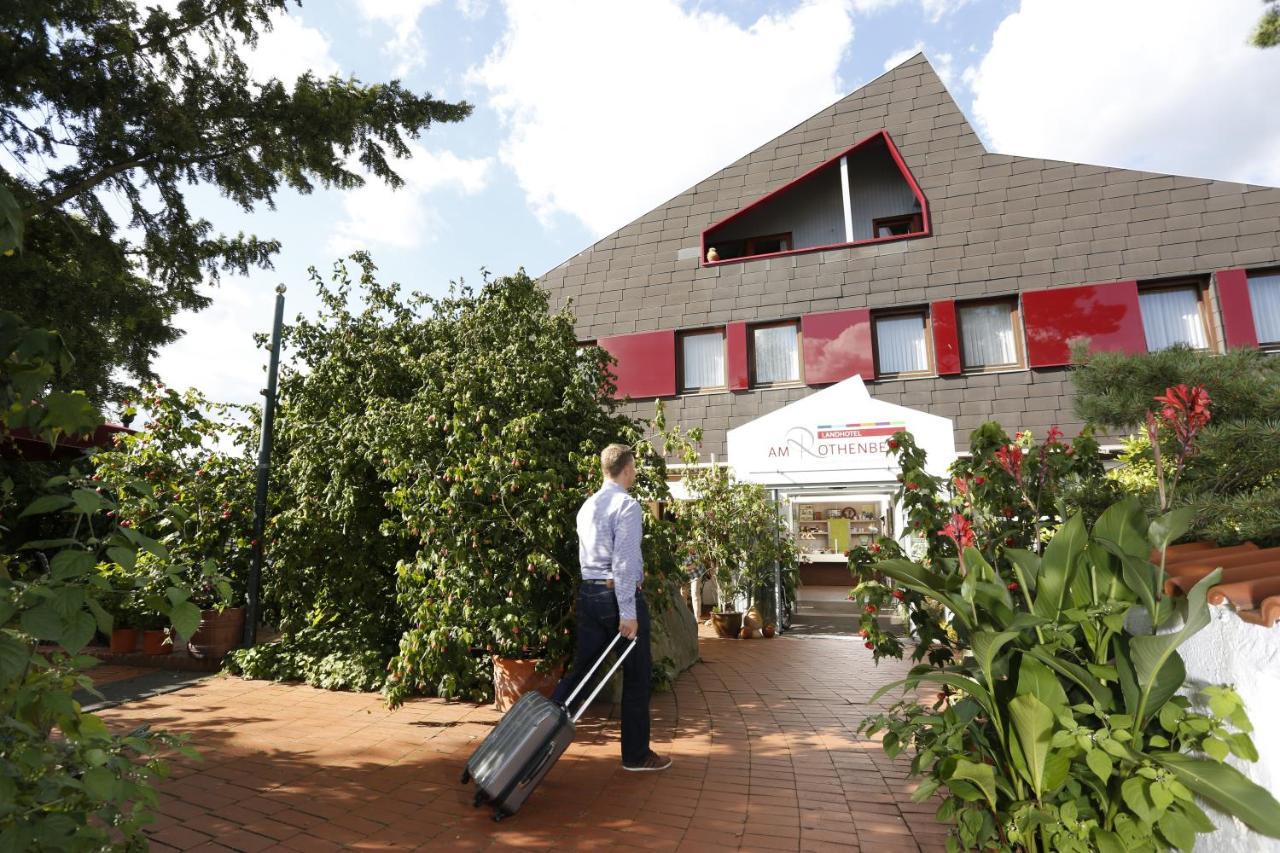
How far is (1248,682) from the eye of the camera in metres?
2.12

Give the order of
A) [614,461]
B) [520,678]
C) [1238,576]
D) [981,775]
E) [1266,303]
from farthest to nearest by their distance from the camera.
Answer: [1266,303], [520,678], [614,461], [981,775], [1238,576]

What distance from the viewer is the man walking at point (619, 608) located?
148 inches

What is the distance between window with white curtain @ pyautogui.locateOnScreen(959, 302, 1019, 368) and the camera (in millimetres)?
11391

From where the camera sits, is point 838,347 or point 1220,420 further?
point 838,347

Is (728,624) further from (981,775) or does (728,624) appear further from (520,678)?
(981,775)

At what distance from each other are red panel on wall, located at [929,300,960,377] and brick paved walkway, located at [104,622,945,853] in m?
7.28

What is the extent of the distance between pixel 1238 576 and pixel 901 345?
10.2 meters

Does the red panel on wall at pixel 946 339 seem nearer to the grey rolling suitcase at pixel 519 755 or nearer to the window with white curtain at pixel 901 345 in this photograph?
the window with white curtain at pixel 901 345

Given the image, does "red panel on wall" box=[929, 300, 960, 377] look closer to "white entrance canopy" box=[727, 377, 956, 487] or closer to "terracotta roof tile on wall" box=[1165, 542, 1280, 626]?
"white entrance canopy" box=[727, 377, 956, 487]

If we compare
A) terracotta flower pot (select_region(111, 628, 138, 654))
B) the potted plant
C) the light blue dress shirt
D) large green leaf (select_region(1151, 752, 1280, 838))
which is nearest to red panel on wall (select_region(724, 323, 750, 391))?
the potted plant

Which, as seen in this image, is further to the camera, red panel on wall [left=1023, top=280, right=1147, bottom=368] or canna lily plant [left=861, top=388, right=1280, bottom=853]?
red panel on wall [left=1023, top=280, right=1147, bottom=368]

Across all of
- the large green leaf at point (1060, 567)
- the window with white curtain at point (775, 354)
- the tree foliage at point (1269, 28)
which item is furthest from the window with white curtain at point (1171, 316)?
the large green leaf at point (1060, 567)

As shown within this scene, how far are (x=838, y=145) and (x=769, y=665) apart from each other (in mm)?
10194

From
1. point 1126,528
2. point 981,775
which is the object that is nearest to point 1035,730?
point 981,775
